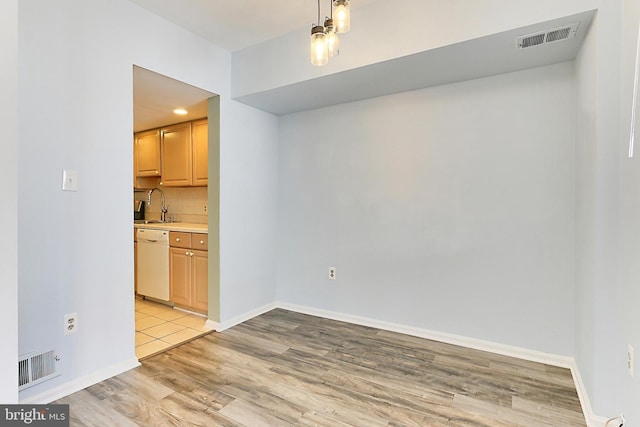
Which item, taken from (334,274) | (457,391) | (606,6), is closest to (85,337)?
(334,274)

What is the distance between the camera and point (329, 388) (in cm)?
205

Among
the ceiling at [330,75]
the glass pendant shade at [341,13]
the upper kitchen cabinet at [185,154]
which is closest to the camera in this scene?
the glass pendant shade at [341,13]

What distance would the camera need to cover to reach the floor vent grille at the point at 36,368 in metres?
1.78

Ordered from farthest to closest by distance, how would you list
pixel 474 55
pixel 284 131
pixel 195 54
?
pixel 284 131 < pixel 195 54 < pixel 474 55

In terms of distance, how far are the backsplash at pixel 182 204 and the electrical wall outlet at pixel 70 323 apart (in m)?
2.29

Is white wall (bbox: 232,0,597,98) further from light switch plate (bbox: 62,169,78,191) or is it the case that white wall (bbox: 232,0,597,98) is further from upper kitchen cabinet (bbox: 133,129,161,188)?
upper kitchen cabinet (bbox: 133,129,161,188)

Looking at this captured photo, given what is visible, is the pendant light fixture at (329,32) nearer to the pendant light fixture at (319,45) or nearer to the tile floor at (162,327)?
the pendant light fixture at (319,45)

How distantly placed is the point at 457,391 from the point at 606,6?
226cm

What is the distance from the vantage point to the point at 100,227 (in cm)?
213

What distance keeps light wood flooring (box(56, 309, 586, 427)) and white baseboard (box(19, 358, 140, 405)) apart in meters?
0.05

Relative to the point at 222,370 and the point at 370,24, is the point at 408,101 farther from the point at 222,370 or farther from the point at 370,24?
the point at 222,370

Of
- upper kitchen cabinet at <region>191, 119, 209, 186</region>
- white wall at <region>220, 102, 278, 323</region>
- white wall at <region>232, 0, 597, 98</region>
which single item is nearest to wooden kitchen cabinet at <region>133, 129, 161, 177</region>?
upper kitchen cabinet at <region>191, 119, 209, 186</region>

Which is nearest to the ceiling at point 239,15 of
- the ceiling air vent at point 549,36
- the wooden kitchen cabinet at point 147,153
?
the ceiling air vent at point 549,36

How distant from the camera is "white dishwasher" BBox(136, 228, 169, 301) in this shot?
11.6ft
